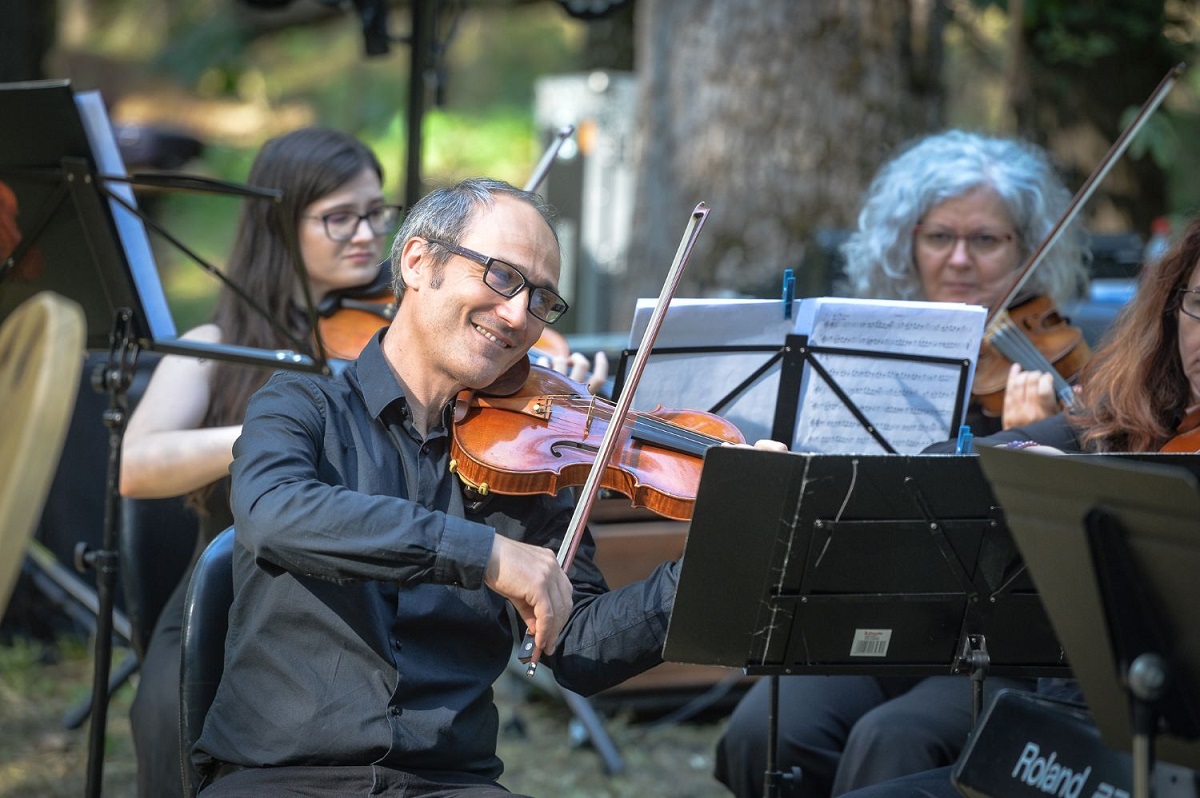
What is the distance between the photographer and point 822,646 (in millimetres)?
1887

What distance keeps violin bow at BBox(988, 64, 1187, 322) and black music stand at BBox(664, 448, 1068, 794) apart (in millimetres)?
1185

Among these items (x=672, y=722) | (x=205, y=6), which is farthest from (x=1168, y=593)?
(x=205, y=6)

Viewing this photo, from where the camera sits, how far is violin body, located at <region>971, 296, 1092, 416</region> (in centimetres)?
293

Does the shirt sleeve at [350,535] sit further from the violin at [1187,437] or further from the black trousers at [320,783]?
the violin at [1187,437]

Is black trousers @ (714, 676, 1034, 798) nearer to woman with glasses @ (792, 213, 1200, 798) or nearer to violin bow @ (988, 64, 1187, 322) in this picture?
woman with glasses @ (792, 213, 1200, 798)

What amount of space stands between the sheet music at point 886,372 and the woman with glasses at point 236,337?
1.02m

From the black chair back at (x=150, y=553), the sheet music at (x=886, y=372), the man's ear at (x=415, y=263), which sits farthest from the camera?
the black chair back at (x=150, y=553)

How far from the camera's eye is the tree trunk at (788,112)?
5250mm

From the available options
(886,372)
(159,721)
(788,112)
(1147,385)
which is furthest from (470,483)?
(788,112)

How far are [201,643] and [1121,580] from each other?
1345 mm

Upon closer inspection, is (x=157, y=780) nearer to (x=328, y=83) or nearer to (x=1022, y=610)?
(x=1022, y=610)

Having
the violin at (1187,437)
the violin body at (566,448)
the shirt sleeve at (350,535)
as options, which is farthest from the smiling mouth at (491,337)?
the violin at (1187,437)

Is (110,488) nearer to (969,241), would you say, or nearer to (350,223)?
(350,223)

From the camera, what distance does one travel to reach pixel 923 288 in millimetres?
3199
